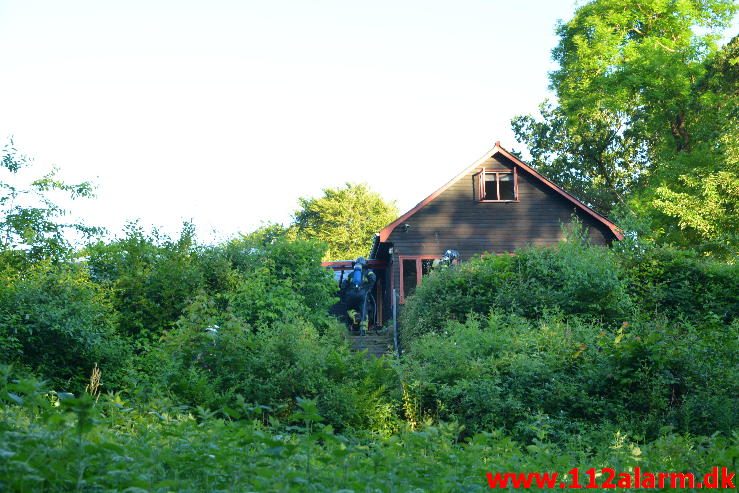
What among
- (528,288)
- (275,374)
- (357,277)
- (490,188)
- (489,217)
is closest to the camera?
(275,374)

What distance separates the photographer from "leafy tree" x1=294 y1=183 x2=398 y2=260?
57.9m

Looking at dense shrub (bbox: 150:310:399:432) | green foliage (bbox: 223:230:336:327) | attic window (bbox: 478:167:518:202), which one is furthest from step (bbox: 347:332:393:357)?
attic window (bbox: 478:167:518:202)

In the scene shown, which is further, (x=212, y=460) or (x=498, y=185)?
(x=498, y=185)

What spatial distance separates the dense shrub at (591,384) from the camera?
12.2 metres

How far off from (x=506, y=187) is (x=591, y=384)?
1694cm

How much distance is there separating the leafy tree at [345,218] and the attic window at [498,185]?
27.4 m

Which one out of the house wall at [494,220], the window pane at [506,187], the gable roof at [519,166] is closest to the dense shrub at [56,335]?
the gable roof at [519,166]

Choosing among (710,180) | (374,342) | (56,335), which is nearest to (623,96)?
(710,180)

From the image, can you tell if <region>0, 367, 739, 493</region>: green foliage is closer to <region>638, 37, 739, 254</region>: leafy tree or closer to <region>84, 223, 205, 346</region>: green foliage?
<region>84, 223, 205, 346</region>: green foliage

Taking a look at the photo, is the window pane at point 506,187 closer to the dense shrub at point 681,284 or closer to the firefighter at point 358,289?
the firefighter at point 358,289

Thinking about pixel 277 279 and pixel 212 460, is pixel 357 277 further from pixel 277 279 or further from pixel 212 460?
pixel 212 460

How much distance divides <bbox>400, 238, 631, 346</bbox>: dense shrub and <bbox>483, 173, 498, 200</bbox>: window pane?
875cm

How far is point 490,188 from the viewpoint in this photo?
96.9 ft

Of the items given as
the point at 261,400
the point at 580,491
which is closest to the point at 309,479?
the point at 580,491
